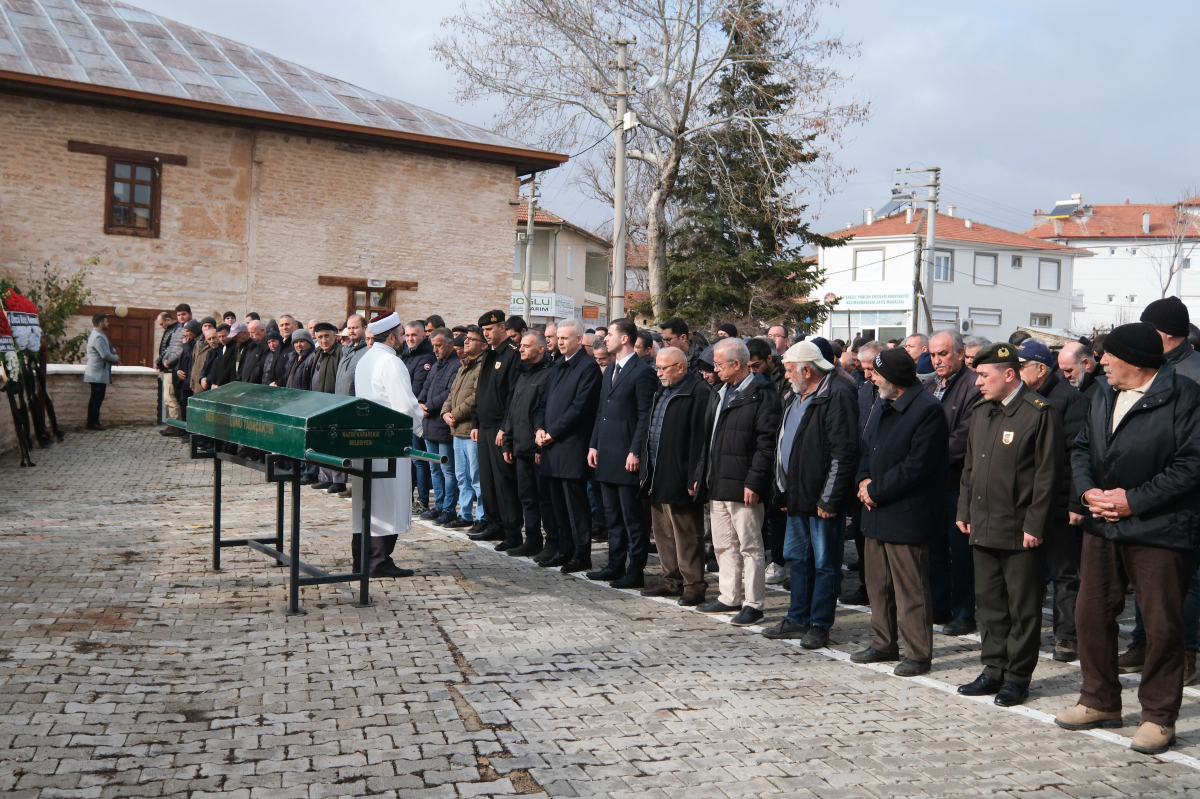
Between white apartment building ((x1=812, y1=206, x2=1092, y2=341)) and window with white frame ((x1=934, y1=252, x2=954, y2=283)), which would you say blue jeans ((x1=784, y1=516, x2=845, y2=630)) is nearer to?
white apartment building ((x1=812, y1=206, x2=1092, y2=341))

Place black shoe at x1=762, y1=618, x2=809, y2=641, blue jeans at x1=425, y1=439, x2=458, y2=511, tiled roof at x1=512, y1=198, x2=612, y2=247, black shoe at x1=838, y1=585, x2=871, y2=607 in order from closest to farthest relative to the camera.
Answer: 1. black shoe at x1=762, y1=618, x2=809, y2=641
2. black shoe at x1=838, y1=585, x2=871, y2=607
3. blue jeans at x1=425, y1=439, x2=458, y2=511
4. tiled roof at x1=512, y1=198, x2=612, y2=247

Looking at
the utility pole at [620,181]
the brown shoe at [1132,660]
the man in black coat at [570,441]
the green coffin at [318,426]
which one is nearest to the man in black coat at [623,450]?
the man in black coat at [570,441]

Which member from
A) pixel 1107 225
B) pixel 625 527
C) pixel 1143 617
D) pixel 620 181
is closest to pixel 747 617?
pixel 625 527

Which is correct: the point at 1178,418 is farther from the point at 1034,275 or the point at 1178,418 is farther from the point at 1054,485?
the point at 1034,275

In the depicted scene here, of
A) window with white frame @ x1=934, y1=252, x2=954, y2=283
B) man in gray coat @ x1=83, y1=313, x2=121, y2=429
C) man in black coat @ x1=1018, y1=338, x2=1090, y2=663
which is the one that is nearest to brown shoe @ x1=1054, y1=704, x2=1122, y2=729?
man in black coat @ x1=1018, y1=338, x2=1090, y2=663

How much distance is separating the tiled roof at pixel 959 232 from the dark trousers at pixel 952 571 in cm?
5244

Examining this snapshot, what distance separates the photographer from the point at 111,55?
78.5 ft

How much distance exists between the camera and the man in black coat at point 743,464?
735 cm

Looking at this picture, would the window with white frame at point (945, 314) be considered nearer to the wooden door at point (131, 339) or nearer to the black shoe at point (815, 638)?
the wooden door at point (131, 339)

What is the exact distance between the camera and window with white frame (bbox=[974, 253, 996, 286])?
5938 cm

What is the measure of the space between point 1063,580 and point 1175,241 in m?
61.9

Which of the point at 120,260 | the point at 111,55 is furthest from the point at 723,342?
the point at 111,55

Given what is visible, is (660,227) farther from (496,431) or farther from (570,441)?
(570,441)

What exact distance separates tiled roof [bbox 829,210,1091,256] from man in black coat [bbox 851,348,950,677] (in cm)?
5364
